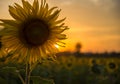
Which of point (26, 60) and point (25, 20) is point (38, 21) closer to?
point (25, 20)

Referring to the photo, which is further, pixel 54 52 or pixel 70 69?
pixel 70 69

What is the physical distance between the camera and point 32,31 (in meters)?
4.11

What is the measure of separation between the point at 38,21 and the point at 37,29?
0.40 feet

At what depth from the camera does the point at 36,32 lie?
4094 mm

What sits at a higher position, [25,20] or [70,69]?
[25,20]

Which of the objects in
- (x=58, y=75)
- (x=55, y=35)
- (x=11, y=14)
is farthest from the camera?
(x=58, y=75)

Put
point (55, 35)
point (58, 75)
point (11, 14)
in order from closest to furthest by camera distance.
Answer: point (11, 14) < point (55, 35) < point (58, 75)

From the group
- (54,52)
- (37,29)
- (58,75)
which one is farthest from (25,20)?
(58,75)

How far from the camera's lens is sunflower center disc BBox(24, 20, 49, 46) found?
4102mm

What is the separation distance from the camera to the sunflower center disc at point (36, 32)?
4102mm

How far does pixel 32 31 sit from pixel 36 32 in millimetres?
45

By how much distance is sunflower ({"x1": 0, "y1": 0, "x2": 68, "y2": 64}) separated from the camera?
158 inches

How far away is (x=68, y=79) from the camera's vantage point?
667 inches

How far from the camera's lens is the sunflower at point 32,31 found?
400 centimetres
